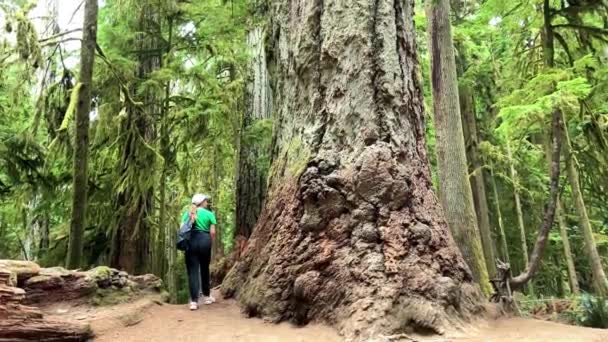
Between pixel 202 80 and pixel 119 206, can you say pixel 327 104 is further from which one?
pixel 119 206

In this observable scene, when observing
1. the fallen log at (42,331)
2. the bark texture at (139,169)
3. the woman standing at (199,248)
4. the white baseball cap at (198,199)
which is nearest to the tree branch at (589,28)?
the white baseball cap at (198,199)

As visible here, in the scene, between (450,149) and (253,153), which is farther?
(253,153)

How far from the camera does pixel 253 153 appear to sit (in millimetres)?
9750

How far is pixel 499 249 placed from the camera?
19141 mm

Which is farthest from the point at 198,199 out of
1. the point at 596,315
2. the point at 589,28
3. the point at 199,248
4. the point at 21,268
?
the point at 589,28

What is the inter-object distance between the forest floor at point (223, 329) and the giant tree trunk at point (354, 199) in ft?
0.68

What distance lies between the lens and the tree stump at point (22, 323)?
4227mm

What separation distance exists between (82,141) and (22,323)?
3.43 m

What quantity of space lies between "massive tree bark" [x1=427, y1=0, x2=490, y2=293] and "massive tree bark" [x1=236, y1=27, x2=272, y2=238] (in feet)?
11.0

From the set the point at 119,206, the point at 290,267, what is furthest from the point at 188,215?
the point at 119,206

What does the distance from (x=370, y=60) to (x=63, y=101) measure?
5.56 m

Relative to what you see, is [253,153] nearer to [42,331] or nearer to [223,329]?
[223,329]

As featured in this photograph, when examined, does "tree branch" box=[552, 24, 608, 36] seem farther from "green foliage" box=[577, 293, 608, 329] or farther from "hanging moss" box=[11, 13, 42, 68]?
"hanging moss" box=[11, 13, 42, 68]

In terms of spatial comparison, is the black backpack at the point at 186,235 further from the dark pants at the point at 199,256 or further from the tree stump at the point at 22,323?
the tree stump at the point at 22,323
